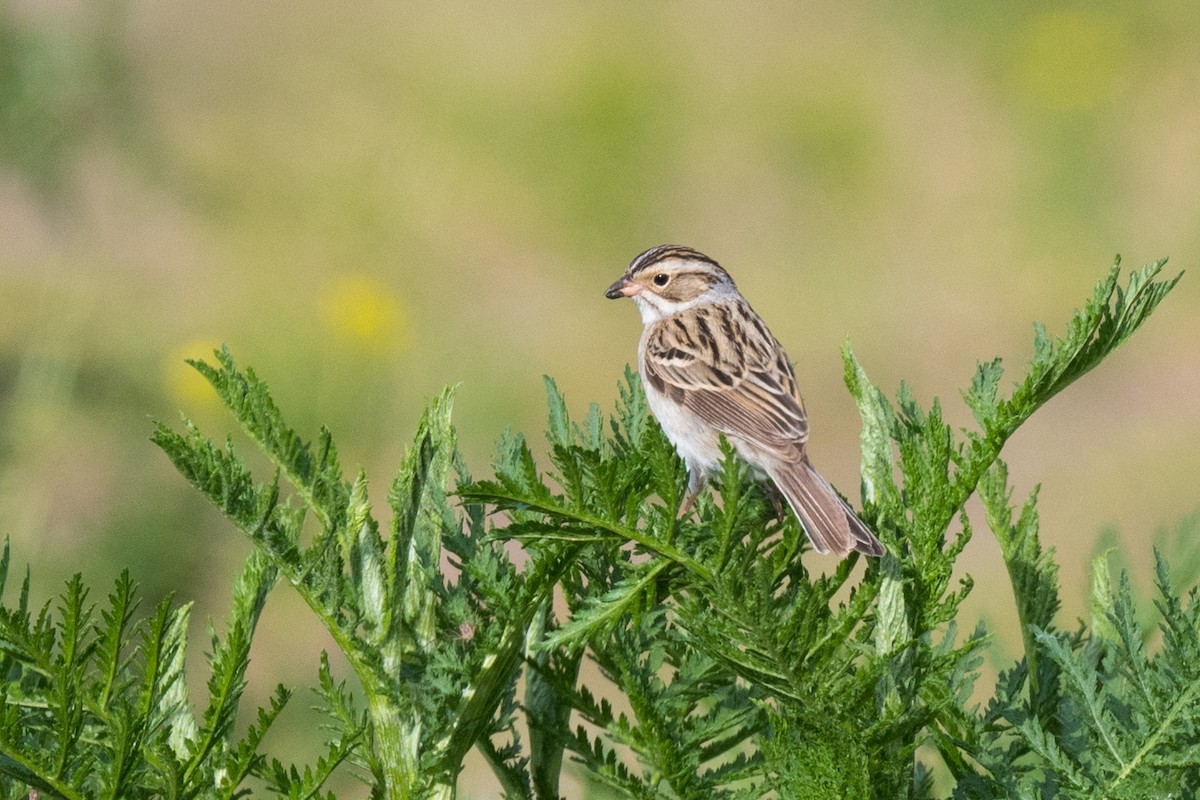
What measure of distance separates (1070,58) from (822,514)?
986cm

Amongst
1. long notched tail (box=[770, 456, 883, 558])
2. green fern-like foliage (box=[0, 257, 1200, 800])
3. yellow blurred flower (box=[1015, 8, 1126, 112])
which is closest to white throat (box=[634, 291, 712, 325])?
long notched tail (box=[770, 456, 883, 558])

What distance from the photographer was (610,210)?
10.8m

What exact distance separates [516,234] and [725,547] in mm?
10640

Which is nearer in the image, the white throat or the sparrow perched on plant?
the sparrow perched on plant

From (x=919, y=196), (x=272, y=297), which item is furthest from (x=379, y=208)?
(x=919, y=196)

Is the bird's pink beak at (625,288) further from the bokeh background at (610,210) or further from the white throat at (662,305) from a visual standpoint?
the bokeh background at (610,210)

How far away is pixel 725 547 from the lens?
1222 millimetres

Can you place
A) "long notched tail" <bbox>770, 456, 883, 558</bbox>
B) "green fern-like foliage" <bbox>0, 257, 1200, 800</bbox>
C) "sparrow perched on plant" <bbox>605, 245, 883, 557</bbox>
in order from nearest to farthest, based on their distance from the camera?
"green fern-like foliage" <bbox>0, 257, 1200, 800</bbox>, "long notched tail" <bbox>770, 456, 883, 558</bbox>, "sparrow perched on plant" <bbox>605, 245, 883, 557</bbox>

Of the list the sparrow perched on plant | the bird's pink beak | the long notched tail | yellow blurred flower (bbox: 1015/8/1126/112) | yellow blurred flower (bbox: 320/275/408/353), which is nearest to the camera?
the long notched tail

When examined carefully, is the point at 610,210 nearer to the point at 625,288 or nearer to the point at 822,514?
the point at 625,288

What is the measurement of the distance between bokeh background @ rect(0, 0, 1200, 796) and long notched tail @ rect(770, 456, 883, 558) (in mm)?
3873

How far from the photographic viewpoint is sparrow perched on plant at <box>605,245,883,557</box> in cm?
400

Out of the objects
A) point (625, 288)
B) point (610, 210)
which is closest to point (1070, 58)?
point (610, 210)

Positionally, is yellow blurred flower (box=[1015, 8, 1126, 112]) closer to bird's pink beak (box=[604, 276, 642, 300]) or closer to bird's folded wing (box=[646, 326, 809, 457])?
bird's pink beak (box=[604, 276, 642, 300])
